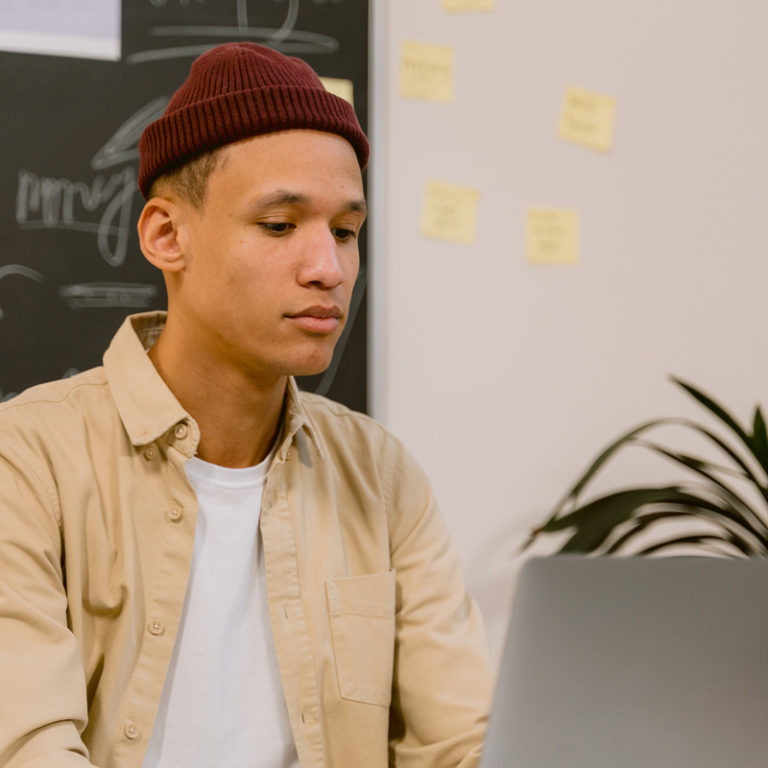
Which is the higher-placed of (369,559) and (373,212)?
(373,212)

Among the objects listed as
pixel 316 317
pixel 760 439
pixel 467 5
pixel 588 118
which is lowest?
pixel 760 439

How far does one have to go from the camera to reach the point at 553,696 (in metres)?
0.48

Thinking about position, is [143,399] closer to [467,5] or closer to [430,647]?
[430,647]

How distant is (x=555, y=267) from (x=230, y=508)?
102cm

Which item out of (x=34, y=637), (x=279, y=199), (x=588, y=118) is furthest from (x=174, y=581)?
(x=588, y=118)

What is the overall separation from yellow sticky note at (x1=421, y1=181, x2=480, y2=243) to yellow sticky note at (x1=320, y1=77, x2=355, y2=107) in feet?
0.82

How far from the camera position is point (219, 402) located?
135 centimetres

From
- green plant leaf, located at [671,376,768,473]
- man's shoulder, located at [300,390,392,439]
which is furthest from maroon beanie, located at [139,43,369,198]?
green plant leaf, located at [671,376,768,473]

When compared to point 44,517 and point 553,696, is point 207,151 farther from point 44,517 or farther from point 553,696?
point 553,696

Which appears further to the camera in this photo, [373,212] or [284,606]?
[373,212]

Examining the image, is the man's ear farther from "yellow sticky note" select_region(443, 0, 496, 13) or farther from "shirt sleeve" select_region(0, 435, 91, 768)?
"yellow sticky note" select_region(443, 0, 496, 13)

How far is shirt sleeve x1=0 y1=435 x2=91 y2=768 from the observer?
1017 millimetres

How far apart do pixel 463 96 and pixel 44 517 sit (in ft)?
4.22

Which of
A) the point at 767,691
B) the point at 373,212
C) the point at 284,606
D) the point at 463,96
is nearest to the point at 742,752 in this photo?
the point at 767,691
